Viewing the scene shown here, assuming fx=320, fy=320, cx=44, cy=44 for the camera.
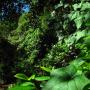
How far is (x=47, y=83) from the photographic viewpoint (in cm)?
107

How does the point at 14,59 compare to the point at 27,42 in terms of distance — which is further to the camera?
the point at 14,59

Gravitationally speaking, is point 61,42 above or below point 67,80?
above

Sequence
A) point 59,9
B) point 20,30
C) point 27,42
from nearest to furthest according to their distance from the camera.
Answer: point 59,9 → point 27,42 → point 20,30

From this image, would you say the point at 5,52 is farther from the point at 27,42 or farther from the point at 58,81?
the point at 58,81

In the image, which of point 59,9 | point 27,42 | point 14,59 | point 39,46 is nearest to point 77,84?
point 59,9

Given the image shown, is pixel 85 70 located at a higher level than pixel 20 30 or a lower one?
lower

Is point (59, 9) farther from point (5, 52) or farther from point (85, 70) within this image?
point (5, 52)

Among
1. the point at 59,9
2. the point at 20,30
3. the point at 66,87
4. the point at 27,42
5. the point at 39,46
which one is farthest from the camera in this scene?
the point at 20,30

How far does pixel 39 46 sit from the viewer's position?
→ 6.82 m

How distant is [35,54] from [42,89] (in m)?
6.00

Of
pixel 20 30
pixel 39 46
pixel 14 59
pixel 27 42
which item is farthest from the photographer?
pixel 14 59

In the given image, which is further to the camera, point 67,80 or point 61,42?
point 61,42

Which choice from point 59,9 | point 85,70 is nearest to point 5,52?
point 59,9

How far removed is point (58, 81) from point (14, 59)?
2024cm
